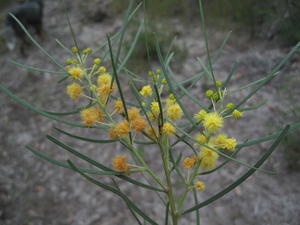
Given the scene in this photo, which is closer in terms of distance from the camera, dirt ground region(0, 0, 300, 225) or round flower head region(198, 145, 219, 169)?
round flower head region(198, 145, 219, 169)

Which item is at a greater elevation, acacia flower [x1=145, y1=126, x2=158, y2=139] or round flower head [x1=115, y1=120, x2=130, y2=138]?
acacia flower [x1=145, y1=126, x2=158, y2=139]

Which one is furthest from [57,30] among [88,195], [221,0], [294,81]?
[294,81]

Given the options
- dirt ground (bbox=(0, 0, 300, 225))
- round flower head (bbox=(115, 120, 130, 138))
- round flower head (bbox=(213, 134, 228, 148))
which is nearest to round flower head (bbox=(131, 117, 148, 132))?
round flower head (bbox=(115, 120, 130, 138))

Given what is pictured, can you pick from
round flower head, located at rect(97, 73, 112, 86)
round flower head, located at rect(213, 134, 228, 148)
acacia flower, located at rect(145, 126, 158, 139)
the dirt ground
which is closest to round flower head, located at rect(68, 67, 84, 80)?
round flower head, located at rect(97, 73, 112, 86)

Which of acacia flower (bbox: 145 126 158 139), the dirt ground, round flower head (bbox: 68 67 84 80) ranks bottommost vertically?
acacia flower (bbox: 145 126 158 139)

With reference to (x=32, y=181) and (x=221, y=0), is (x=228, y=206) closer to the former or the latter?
(x=32, y=181)

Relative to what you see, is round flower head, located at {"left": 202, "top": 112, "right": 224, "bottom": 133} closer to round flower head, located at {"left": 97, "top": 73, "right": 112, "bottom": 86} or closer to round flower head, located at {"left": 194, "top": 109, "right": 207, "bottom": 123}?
round flower head, located at {"left": 194, "top": 109, "right": 207, "bottom": 123}

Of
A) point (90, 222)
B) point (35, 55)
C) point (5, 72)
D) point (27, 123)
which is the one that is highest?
point (35, 55)

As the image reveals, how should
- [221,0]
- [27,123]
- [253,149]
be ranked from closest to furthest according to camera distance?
[253,149], [27,123], [221,0]
